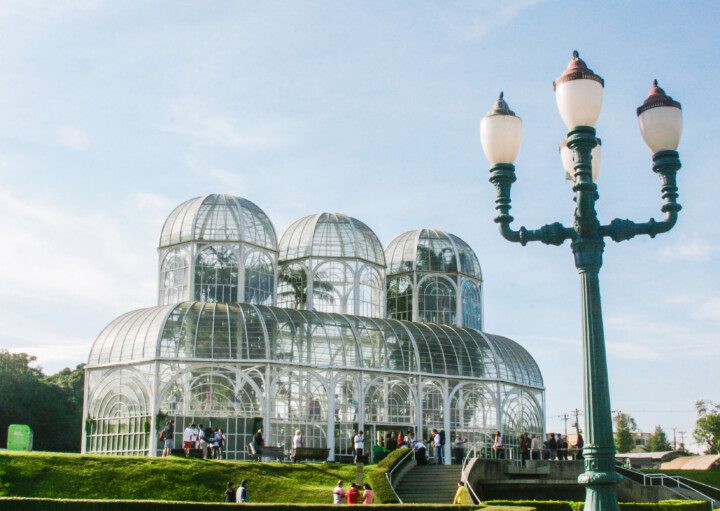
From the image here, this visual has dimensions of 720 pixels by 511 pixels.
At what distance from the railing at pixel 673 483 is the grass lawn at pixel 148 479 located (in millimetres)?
9821

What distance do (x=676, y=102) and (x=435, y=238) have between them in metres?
41.0

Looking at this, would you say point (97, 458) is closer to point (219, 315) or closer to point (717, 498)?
point (219, 315)

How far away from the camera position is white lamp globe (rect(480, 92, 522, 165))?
399 inches

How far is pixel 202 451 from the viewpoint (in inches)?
1298

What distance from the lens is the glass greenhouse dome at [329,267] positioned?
46031 millimetres

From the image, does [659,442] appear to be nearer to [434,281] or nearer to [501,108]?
[434,281]

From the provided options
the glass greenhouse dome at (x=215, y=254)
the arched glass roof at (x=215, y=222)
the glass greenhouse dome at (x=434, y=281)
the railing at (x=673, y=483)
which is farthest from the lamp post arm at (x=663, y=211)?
the glass greenhouse dome at (x=434, y=281)

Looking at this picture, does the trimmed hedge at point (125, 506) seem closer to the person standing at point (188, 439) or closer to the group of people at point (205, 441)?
the group of people at point (205, 441)

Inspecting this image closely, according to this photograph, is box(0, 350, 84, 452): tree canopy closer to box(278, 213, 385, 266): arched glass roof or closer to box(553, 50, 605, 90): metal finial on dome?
box(278, 213, 385, 266): arched glass roof

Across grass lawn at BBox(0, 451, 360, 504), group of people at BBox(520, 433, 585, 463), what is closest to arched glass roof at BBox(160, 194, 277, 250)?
grass lawn at BBox(0, 451, 360, 504)

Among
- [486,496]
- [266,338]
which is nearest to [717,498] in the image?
[486,496]

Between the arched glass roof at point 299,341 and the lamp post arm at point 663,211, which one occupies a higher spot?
the arched glass roof at point 299,341

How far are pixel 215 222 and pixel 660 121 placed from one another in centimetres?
3458

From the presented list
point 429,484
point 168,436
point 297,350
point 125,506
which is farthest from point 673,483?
point 125,506
